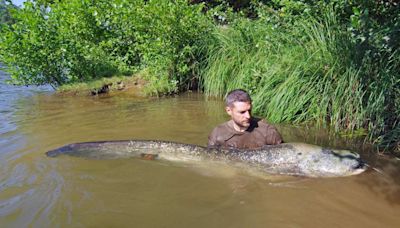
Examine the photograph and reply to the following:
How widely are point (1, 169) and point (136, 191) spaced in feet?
6.77

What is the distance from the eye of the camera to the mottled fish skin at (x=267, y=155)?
4.21 m

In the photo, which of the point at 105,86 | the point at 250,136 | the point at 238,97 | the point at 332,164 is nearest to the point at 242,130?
the point at 250,136

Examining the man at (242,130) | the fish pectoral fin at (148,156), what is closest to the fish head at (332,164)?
the man at (242,130)

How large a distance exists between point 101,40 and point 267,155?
9437mm

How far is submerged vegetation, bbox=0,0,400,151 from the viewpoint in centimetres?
551

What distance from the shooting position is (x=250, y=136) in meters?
4.80

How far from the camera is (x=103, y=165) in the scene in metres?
4.99

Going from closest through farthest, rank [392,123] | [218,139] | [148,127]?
[218,139], [392,123], [148,127]

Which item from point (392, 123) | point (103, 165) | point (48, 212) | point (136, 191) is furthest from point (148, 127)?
point (392, 123)

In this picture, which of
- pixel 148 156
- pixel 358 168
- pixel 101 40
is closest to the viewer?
pixel 358 168

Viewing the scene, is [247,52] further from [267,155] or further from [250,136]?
[267,155]

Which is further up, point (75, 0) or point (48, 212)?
point (75, 0)

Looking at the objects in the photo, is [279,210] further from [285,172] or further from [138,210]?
[138,210]

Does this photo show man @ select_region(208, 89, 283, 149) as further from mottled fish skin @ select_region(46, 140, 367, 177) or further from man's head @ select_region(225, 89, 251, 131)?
mottled fish skin @ select_region(46, 140, 367, 177)
